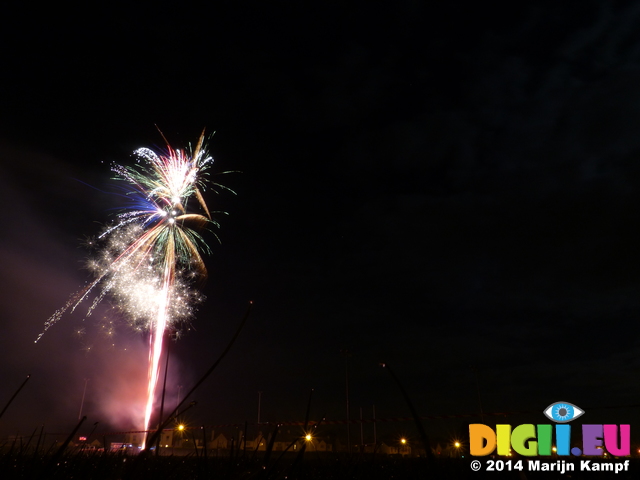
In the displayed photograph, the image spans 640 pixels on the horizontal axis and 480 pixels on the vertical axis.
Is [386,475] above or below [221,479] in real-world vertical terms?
below

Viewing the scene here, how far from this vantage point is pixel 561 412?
6770mm

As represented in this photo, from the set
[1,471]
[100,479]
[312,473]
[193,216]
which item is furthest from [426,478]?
[193,216]

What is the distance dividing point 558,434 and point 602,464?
715mm

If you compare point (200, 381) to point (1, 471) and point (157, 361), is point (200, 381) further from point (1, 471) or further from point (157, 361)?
point (157, 361)

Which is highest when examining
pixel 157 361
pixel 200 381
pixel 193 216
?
pixel 193 216

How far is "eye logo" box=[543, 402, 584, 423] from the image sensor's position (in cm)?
656

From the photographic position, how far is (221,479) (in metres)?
2.44

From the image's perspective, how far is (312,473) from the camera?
3867 mm

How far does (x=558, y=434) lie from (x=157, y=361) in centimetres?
2631

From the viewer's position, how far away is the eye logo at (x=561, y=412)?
21.5 ft

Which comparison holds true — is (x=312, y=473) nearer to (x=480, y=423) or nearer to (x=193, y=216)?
(x=480, y=423)

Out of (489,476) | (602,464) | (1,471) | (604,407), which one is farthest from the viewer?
(604,407)

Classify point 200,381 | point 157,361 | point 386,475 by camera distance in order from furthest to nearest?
point 157,361, point 386,475, point 200,381

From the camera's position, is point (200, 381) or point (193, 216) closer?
point (200, 381)
